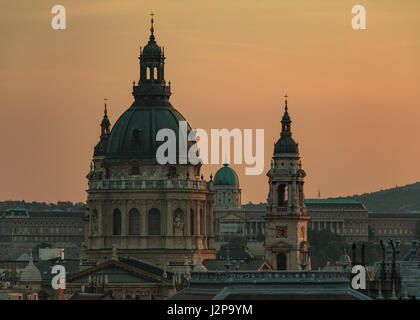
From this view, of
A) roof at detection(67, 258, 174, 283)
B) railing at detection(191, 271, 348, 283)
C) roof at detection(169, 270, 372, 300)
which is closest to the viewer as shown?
roof at detection(169, 270, 372, 300)

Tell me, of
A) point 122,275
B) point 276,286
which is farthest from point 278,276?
point 122,275

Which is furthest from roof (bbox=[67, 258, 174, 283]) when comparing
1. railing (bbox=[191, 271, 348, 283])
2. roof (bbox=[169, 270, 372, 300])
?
roof (bbox=[169, 270, 372, 300])

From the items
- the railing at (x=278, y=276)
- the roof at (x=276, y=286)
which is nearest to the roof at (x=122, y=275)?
the railing at (x=278, y=276)

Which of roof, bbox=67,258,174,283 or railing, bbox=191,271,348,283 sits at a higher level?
roof, bbox=67,258,174,283

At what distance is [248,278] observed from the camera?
10931 centimetres

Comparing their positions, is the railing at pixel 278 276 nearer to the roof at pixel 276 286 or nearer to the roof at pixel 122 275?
the roof at pixel 276 286

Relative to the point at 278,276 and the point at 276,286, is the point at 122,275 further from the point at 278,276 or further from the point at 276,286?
the point at 276,286

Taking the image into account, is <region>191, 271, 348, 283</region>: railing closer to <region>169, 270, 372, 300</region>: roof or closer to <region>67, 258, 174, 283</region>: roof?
<region>169, 270, 372, 300</region>: roof

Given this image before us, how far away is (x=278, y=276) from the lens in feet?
359

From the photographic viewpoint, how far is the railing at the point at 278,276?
355ft

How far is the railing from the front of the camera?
108 m
